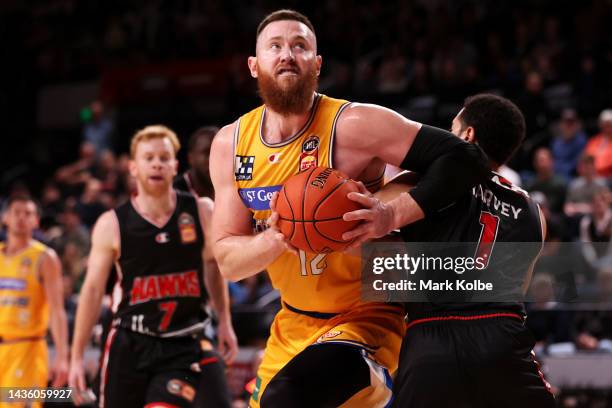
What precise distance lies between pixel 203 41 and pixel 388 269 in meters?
11.5

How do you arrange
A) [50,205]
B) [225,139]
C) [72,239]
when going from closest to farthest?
[225,139]
[72,239]
[50,205]

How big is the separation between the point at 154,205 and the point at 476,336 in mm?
2756

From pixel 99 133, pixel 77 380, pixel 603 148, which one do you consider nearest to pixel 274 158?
pixel 77 380

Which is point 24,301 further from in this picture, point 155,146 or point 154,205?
point 155,146

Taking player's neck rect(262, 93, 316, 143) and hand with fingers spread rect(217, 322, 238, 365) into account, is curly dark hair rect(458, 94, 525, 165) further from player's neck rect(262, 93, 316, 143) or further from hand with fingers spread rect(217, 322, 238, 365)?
hand with fingers spread rect(217, 322, 238, 365)

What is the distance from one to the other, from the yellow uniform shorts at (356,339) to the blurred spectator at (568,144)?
6251 mm

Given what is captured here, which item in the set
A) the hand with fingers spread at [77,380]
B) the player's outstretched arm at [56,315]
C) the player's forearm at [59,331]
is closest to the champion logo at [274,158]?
the hand with fingers spread at [77,380]

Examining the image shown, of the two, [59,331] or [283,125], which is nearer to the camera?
[283,125]

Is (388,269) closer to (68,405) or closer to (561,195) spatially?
(68,405)

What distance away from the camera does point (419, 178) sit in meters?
3.68

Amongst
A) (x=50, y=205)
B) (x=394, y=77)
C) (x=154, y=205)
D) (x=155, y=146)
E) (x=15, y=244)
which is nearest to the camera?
(x=155, y=146)

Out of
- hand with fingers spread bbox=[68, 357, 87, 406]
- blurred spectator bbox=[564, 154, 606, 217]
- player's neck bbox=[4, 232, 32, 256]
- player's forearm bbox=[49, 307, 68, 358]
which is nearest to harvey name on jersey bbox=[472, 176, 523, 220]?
hand with fingers spread bbox=[68, 357, 87, 406]

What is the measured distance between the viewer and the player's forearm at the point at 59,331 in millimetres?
6426

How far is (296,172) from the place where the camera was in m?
3.81
